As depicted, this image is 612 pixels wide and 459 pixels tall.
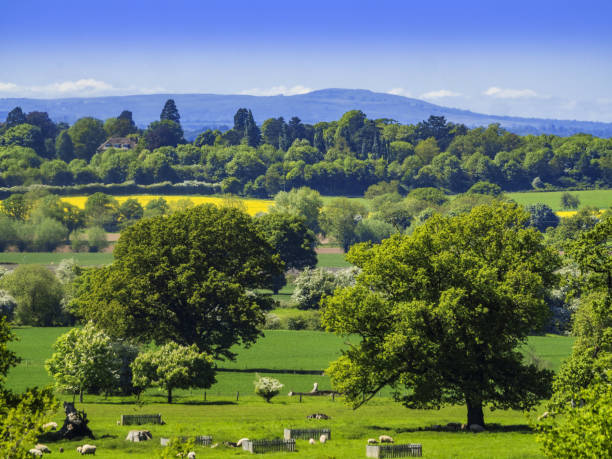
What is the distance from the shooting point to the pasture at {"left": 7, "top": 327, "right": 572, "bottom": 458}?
3900 centimetres

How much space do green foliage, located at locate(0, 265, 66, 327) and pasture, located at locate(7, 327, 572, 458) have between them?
40.5ft

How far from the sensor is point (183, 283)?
67.8m

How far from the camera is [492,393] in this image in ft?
152

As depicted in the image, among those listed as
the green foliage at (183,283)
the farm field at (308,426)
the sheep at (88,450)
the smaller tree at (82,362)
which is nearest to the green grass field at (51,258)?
the green foliage at (183,283)

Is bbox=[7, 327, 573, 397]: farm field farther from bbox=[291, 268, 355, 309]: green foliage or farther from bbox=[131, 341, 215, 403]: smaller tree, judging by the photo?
bbox=[291, 268, 355, 309]: green foliage

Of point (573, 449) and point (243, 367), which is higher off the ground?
point (573, 449)

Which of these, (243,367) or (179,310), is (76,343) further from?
(243,367)

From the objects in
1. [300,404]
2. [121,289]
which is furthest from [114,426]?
[121,289]

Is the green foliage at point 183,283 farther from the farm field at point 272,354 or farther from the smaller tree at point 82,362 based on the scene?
the smaller tree at point 82,362

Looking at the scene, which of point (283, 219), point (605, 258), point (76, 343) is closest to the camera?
point (605, 258)

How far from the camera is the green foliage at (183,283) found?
223 feet

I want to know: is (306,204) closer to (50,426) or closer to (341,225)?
(341,225)

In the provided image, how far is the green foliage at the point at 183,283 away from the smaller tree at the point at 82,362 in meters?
8.29

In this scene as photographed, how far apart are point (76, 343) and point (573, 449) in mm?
39784
